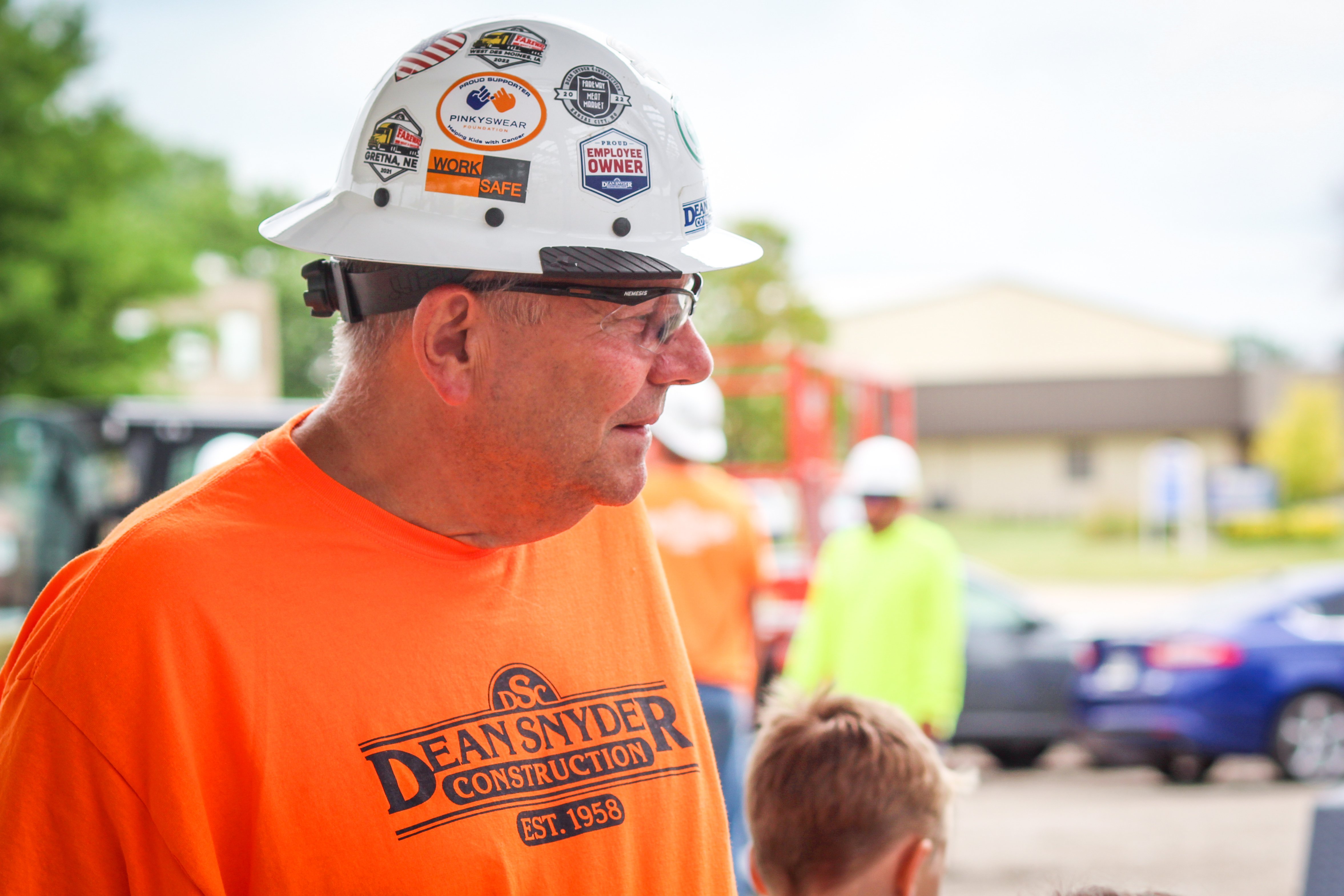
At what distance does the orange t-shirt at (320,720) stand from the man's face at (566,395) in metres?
0.15

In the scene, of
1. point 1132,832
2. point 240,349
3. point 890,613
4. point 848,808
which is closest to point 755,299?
point 1132,832

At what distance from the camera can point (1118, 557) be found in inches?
1299

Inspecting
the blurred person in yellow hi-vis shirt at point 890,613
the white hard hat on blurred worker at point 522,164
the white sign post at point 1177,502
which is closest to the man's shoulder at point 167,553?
the white hard hat on blurred worker at point 522,164

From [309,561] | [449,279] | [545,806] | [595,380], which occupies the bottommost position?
[545,806]

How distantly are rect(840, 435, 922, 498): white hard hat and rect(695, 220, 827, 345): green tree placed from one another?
61.2 feet

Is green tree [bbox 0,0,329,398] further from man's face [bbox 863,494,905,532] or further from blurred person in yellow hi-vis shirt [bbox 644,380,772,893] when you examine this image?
man's face [bbox 863,494,905,532]

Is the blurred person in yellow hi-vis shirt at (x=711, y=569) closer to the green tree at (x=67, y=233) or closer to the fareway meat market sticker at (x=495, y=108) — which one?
the fareway meat market sticker at (x=495, y=108)

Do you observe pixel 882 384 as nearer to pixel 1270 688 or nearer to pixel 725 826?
pixel 1270 688

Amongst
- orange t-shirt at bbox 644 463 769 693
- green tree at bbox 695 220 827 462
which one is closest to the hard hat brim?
orange t-shirt at bbox 644 463 769 693

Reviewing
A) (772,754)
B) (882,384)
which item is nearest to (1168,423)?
(882,384)

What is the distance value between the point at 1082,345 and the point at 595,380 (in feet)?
190

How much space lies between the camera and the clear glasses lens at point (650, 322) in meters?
1.53

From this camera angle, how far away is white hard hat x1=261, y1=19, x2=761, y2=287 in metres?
1.47

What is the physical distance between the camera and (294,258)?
2071 inches
